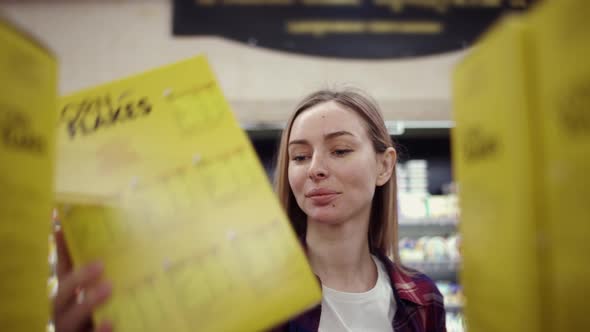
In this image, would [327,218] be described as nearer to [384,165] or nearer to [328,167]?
[328,167]

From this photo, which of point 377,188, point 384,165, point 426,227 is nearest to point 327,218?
Result: point 384,165

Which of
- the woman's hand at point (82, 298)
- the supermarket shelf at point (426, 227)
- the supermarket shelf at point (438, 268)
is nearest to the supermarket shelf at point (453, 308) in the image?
the supermarket shelf at point (438, 268)

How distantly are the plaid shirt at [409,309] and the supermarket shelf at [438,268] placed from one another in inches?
57.1

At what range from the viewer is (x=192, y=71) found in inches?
19.7

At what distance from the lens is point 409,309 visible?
1.00 m

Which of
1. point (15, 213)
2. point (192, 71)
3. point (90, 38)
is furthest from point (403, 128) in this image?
point (15, 213)

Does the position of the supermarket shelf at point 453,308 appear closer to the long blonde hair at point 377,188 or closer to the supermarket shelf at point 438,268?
the supermarket shelf at point 438,268

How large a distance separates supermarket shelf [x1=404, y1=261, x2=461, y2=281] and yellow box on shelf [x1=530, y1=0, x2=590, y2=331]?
90.5 inches

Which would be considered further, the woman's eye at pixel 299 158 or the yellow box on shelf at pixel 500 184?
the woman's eye at pixel 299 158

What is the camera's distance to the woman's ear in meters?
1.08

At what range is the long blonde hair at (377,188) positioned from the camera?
41.5 inches

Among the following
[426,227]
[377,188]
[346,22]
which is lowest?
[426,227]

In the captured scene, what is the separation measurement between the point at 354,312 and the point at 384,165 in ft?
1.30

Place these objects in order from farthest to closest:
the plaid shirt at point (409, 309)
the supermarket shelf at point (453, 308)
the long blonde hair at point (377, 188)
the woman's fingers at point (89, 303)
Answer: the supermarket shelf at point (453, 308) < the long blonde hair at point (377, 188) < the plaid shirt at point (409, 309) < the woman's fingers at point (89, 303)
